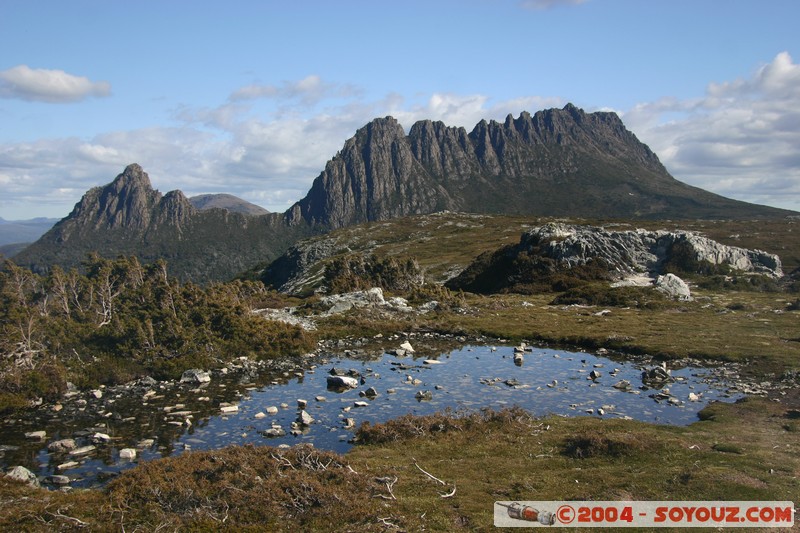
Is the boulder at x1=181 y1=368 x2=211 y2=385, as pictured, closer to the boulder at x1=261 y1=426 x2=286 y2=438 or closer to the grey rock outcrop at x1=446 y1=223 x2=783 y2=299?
the boulder at x1=261 y1=426 x2=286 y2=438

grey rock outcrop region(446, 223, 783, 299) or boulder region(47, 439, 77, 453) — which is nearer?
boulder region(47, 439, 77, 453)

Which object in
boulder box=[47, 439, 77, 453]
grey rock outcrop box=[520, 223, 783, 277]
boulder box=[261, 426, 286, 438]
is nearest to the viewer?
boulder box=[47, 439, 77, 453]

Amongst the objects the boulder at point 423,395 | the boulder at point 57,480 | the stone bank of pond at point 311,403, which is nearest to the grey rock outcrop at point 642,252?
the stone bank of pond at point 311,403

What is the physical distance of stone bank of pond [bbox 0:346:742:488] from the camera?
21875mm

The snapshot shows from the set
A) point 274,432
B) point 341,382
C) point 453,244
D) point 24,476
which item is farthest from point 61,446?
point 453,244

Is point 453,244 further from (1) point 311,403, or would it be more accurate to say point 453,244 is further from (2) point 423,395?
(1) point 311,403

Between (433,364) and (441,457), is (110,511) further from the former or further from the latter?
(433,364)

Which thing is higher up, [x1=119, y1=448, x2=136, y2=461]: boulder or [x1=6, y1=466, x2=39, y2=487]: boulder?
[x1=6, y1=466, x2=39, y2=487]: boulder

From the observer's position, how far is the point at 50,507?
14.5 meters

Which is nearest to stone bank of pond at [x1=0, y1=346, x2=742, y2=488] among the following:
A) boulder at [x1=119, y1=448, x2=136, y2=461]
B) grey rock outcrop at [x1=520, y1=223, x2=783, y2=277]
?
boulder at [x1=119, y1=448, x2=136, y2=461]

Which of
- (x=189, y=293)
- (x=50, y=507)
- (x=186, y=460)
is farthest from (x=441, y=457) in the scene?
(x=189, y=293)

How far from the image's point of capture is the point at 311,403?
92.9 feet

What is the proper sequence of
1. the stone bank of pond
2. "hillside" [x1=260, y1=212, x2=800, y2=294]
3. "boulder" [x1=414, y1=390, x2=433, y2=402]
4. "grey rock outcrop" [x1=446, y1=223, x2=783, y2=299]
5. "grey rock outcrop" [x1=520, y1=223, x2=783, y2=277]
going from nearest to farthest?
the stone bank of pond → "boulder" [x1=414, y1=390, x2=433, y2=402] → "grey rock outcrop" [x1=446, y1=223, x2=783, y2=299] → "grey rock outcrop" [x1=520, y1=223, x2=783, y2=277] → "hillside" [x1=260, y1=212, x2=800, y2=294]

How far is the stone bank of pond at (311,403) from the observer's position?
21.9m
